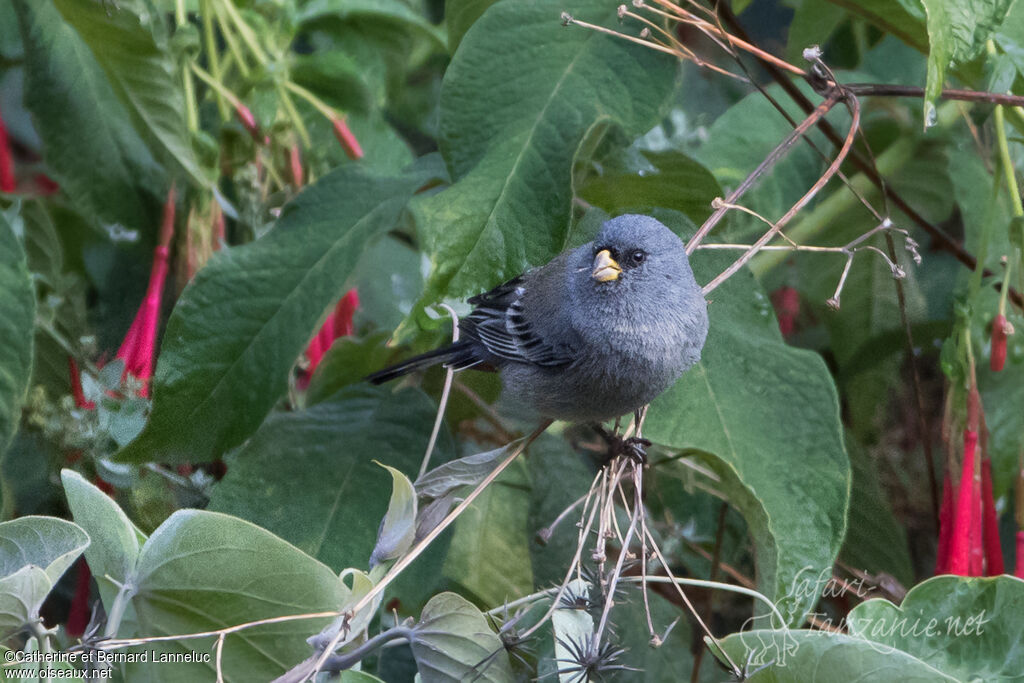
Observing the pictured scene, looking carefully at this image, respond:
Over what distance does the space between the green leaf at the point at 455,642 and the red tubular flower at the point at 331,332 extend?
0.66 m

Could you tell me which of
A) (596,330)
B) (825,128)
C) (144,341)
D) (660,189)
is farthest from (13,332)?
(825,128)

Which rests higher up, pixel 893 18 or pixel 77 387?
pixel 893 18

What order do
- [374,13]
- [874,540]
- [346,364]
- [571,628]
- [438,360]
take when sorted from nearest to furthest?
1. [571,628]
2. [438,360]
3. [346,364]
4. [874,540]
5. [374,13]

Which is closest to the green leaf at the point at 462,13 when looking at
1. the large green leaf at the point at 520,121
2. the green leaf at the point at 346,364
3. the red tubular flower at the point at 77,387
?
the large green leaf at the point at 520,121

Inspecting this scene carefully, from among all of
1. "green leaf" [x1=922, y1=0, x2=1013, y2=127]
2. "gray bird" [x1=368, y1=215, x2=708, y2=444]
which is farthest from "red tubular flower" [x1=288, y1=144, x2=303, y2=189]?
"green leaf" [x1=922, y1=0, x2=1013, y2=127]

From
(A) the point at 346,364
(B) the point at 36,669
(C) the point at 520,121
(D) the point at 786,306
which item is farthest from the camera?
(D) the point at 786,306

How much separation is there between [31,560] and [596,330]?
760 mm

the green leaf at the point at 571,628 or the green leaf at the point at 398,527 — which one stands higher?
the green leaf at the point at 398,527

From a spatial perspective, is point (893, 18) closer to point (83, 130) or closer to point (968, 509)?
point (968, 509)

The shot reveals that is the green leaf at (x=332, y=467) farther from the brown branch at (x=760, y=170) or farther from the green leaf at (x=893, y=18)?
the green leaf at (x=893, y=18)

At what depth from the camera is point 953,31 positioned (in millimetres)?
1078

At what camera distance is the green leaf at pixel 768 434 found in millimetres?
1126

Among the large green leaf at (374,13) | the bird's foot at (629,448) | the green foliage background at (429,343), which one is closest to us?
the green foliage background at (429,343)

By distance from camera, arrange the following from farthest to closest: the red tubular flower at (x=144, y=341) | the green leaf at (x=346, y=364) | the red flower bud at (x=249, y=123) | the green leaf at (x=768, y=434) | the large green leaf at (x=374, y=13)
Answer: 1. the large green leaf at (x=374, y=13)
2. the red flower bud at (x=249, y=123)
3. the green leaf at (x=346, y=364)
4. the red tubular flower at (x=144, y=341)
5. the green leaf at (x=768, y=434)
